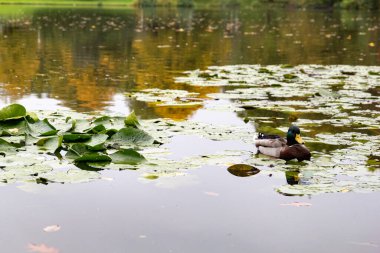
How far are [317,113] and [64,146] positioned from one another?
14.3 ft

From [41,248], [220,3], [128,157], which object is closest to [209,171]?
[128,157]

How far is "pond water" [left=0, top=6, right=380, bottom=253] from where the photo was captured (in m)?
5.07

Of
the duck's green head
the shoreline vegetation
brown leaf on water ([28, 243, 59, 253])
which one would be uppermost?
the duck's green head

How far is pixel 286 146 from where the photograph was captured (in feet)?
23.6

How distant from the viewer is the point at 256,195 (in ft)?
19.9

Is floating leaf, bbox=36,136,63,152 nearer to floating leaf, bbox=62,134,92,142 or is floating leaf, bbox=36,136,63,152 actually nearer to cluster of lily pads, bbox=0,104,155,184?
cluster of lily pads, bbox=0,104,155,184

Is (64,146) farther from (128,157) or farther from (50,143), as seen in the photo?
(128,157)

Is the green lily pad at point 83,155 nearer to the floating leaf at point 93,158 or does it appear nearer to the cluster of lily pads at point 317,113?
the floating leaf at point 93,158

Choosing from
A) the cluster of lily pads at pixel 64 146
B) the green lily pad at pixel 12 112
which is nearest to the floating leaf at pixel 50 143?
the cluster of lily pads at pixel 64 146

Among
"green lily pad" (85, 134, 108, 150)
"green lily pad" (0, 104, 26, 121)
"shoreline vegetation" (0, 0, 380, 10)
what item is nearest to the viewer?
"green lily pad" (85, 134, 108, 150)

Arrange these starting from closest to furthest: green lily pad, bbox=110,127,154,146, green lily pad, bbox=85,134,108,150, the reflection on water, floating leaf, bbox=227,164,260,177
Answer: floating leaf, bbox=227,164,260,177
green lily pad, bbox=85,134,108,150
green lily pad, bbox=110,127,154,146
the reflection on water

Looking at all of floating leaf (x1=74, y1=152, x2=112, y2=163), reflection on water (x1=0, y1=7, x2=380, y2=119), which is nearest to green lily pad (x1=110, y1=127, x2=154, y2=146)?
floating leaf (x1=74, y1=152, x2=112, y2=163)

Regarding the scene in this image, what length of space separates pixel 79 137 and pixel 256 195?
100 inches

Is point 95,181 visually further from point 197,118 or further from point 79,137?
point 197,118
